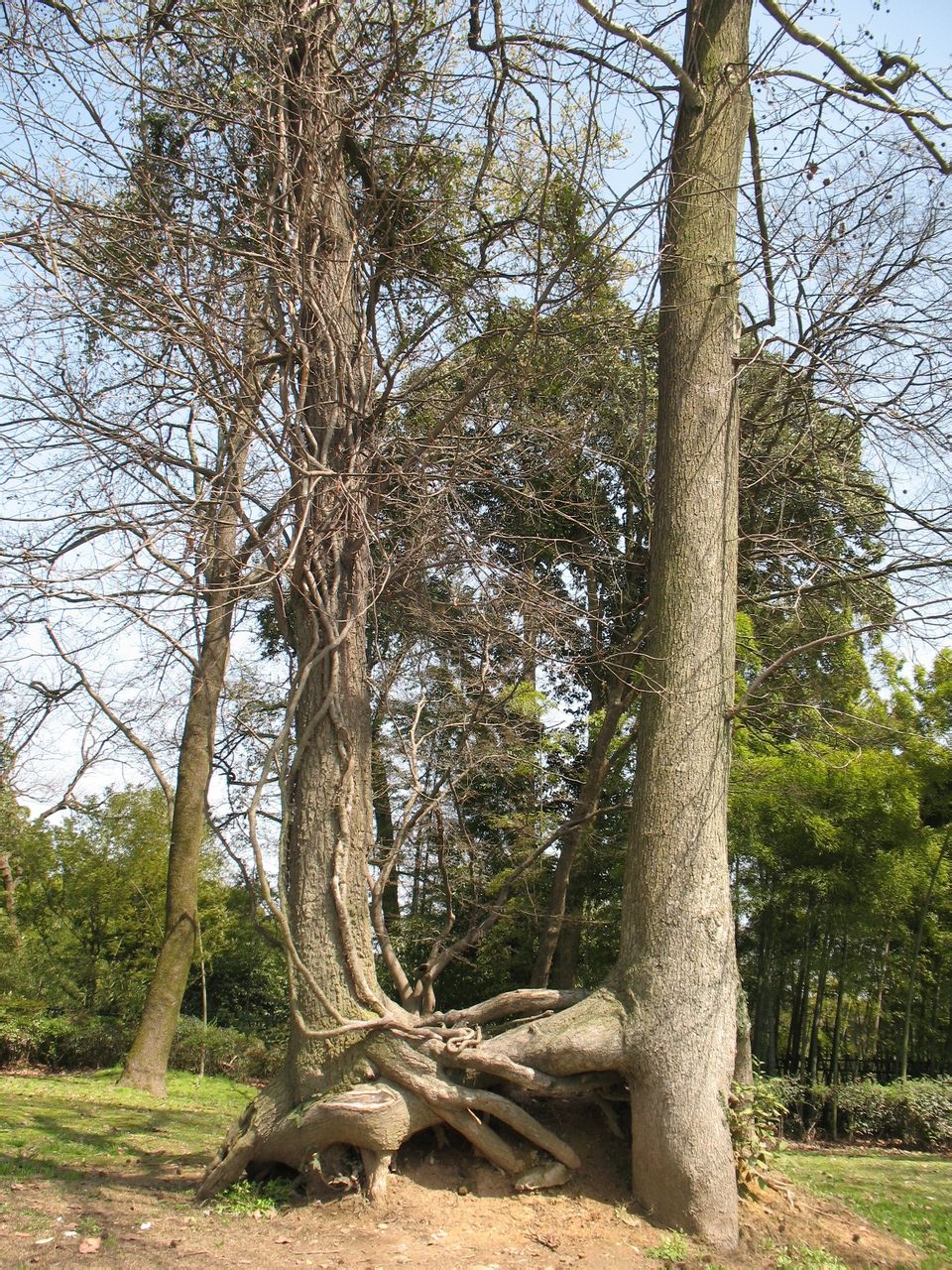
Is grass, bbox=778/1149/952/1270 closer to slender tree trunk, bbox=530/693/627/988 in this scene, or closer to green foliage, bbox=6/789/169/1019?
slender tree trunk, bbox=530/693/627/988

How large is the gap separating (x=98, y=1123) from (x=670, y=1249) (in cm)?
573

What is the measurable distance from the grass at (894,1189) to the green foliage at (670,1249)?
1.14 m

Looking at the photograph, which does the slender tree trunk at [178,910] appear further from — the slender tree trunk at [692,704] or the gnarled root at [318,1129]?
the slender tree trunk at [692,704]

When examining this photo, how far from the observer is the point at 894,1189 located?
274 inches

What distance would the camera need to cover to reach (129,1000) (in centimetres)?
1636

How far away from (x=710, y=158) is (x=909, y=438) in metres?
2.05

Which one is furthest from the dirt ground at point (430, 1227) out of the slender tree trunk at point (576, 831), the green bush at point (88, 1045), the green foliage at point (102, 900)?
the green foliage at point (102, 900)

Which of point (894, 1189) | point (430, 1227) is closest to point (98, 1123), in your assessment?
point (430, 1227)

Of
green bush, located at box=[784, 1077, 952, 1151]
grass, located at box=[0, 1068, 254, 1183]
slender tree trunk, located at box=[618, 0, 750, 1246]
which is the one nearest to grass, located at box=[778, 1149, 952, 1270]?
slender tree trunk, located at box=[618, 0, 750, 1246]

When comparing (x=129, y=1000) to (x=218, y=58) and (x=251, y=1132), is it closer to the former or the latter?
(x=251, y=1132)

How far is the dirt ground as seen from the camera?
4.02m

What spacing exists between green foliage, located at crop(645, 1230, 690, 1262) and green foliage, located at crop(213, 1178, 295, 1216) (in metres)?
1.85

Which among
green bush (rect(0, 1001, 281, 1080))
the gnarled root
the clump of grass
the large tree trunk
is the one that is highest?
the large tree trunk

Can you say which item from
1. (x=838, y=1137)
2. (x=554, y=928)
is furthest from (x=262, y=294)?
(x=838, y=1137)
